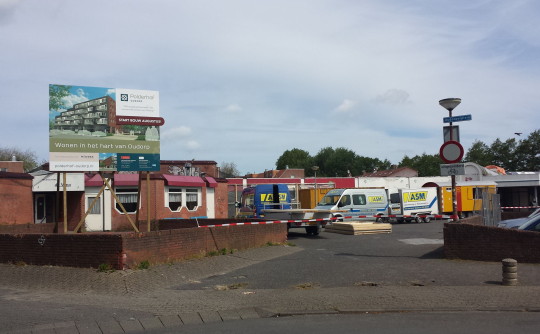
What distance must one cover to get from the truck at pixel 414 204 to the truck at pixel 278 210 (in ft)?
32.1

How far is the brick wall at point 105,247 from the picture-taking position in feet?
40.5

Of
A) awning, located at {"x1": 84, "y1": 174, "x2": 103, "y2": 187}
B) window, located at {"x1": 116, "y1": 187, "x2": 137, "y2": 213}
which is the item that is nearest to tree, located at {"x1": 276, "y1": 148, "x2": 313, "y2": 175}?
window, located at {"x1": 116, "y1": 187, "x2": 137, "y2": 213}

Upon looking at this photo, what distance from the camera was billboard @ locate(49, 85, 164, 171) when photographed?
599 inches

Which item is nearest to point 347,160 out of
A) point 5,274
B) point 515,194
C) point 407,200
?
point 515,194

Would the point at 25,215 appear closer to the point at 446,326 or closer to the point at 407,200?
the point at 446,326

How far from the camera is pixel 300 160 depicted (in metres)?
126

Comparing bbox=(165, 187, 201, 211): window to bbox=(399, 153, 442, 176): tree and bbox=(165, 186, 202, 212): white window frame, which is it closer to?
bbox=(165, 186, 202, 212): white window frame

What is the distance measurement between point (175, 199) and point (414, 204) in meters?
16.8

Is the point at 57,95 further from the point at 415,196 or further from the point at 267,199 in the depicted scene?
the point at 415,196

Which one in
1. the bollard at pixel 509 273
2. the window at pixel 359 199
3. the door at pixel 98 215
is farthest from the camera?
the window at pixel 359 199

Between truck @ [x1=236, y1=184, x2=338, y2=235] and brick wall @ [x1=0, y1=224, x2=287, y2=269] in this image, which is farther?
truck @ [x1=236, y1=184, x2=338, y2=235]

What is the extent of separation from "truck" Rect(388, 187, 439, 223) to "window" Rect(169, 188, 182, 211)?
14.6 meters

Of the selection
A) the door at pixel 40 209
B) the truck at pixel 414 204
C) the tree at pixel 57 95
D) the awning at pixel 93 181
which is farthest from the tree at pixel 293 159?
the tree at pixel 57 95

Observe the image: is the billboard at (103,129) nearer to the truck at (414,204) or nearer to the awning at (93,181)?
the awning at (93,181)
